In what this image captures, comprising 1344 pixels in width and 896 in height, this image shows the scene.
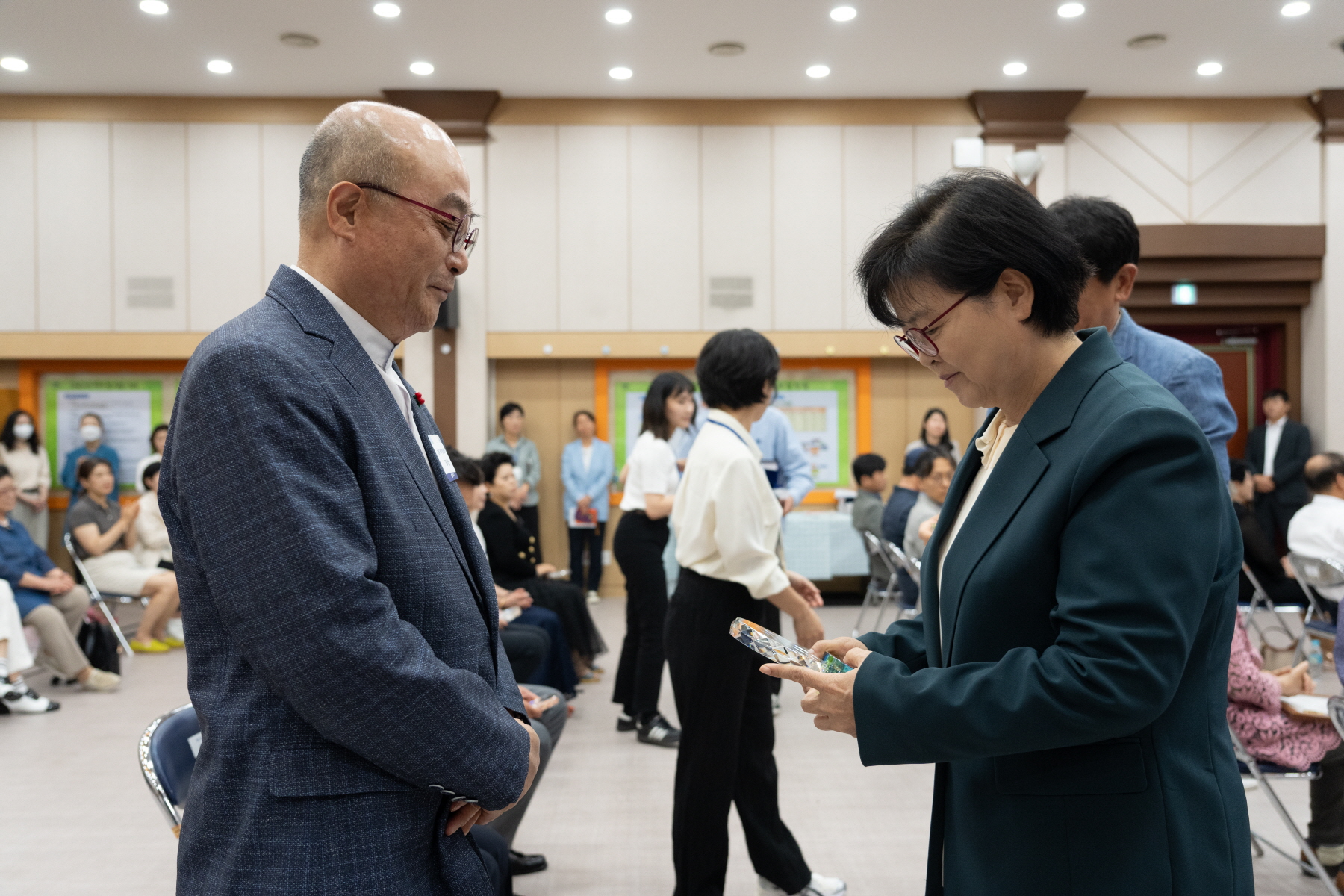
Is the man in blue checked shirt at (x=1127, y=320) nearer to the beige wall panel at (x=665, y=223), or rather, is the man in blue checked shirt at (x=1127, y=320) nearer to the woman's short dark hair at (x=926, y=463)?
the woman's short dark hair at (x=926, y=463)

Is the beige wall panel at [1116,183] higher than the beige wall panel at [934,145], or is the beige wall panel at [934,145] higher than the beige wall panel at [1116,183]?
the beige wall panel at [934,145]

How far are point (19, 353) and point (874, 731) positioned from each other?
9.96 meters

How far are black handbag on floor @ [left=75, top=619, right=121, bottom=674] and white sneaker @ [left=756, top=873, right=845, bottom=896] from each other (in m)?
4.52

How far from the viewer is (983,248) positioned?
1.11m

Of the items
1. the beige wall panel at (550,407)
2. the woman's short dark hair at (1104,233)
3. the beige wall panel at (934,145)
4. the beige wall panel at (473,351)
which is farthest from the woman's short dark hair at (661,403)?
the beige wall panel at (934,145)

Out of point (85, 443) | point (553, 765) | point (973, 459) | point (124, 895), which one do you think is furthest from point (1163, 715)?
point (85, 443)

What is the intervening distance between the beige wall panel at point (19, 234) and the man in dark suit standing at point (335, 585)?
9334 millimetres

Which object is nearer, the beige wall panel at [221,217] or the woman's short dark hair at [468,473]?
the woman's short dark hair at [468,473]

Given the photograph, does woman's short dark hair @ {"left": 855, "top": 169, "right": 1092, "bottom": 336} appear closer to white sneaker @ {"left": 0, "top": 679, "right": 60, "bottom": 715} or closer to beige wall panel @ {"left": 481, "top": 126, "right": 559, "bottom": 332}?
white sneaker @ {"left": 0, "top": 679, "right": 60, "bottom": 715}

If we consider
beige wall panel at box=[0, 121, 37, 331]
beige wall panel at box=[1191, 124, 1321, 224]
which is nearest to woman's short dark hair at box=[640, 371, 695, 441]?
beige wall panel at box=[1191, 124, 1321, 224]

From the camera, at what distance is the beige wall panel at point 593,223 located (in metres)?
8.76

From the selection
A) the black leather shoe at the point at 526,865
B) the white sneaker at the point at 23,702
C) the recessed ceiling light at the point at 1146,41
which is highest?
the recessed ceiling light at the point at 1146,41

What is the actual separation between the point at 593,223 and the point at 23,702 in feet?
19.3

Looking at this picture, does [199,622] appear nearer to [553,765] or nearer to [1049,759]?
[1049,759]
